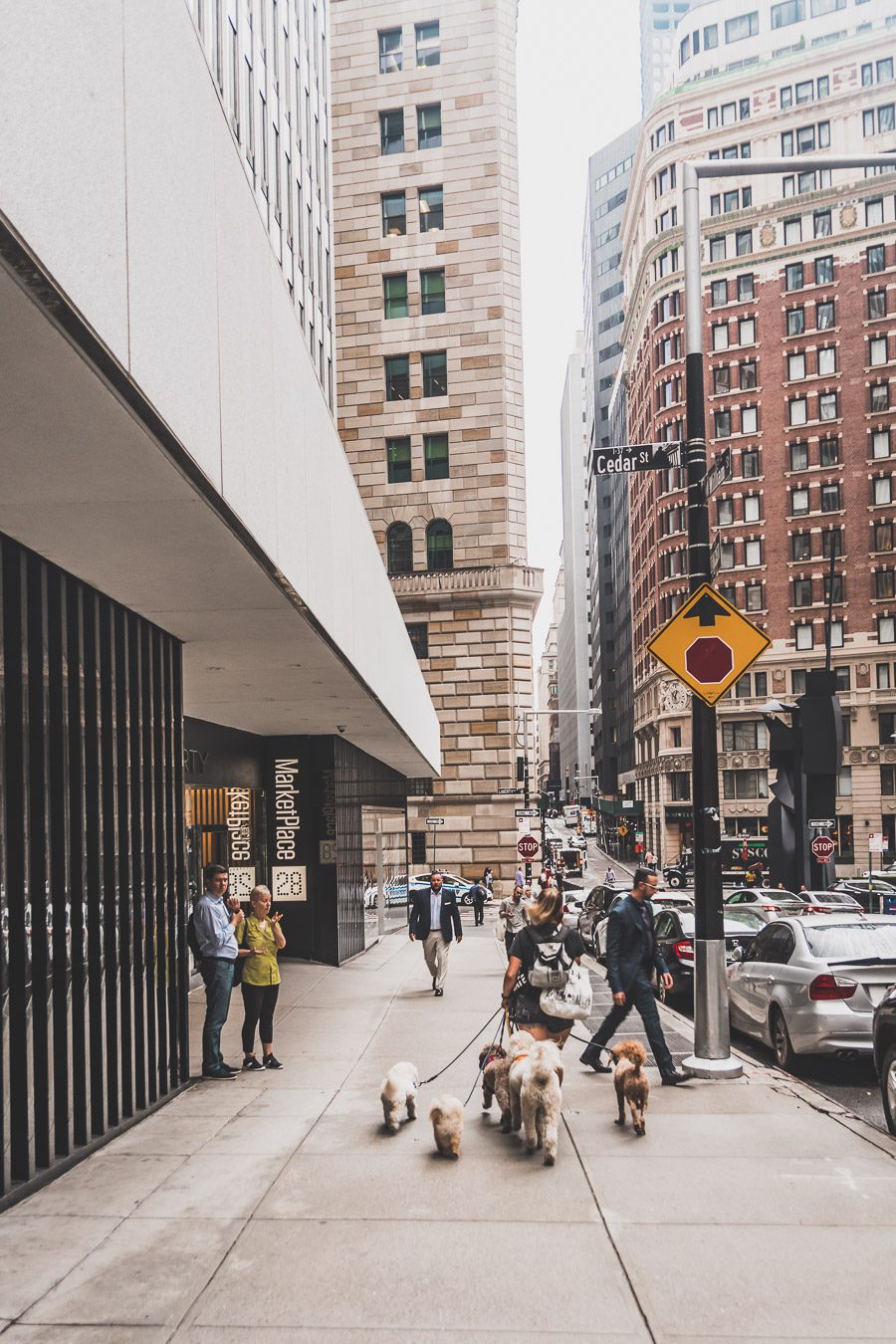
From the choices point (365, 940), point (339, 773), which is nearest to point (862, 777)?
point (365, 940)

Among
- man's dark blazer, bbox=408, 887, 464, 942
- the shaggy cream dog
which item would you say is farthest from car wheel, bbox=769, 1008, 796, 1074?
man's dark blazer, bbox=408, 887, 464, 942

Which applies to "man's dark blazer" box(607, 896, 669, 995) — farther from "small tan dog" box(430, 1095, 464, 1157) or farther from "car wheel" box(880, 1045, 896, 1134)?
"small tan dog" box(430, 1095, 464, 1157)

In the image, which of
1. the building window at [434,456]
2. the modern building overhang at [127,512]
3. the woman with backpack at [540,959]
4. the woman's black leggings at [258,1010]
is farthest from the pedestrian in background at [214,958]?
the building window at [434,456]

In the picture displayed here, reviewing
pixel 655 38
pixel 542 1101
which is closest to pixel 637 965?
pixel 542 1101

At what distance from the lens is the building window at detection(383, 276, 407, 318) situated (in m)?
47.9

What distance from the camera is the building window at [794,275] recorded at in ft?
224

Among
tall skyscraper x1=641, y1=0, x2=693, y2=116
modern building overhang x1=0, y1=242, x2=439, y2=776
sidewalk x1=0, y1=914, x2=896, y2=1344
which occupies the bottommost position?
sidewalk x1=0, y1=914, x2=896, y2=1344

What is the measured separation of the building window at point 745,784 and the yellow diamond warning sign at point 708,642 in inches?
2187

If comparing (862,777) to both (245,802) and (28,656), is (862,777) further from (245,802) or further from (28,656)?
(28,656)

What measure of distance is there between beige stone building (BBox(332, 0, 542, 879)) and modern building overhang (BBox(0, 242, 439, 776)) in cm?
3326

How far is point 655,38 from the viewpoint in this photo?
6560 inches

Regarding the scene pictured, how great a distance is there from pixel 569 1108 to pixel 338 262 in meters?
43.9

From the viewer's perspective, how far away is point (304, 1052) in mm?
12164

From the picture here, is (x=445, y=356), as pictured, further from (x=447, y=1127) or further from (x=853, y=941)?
(x=447, y=1127)
